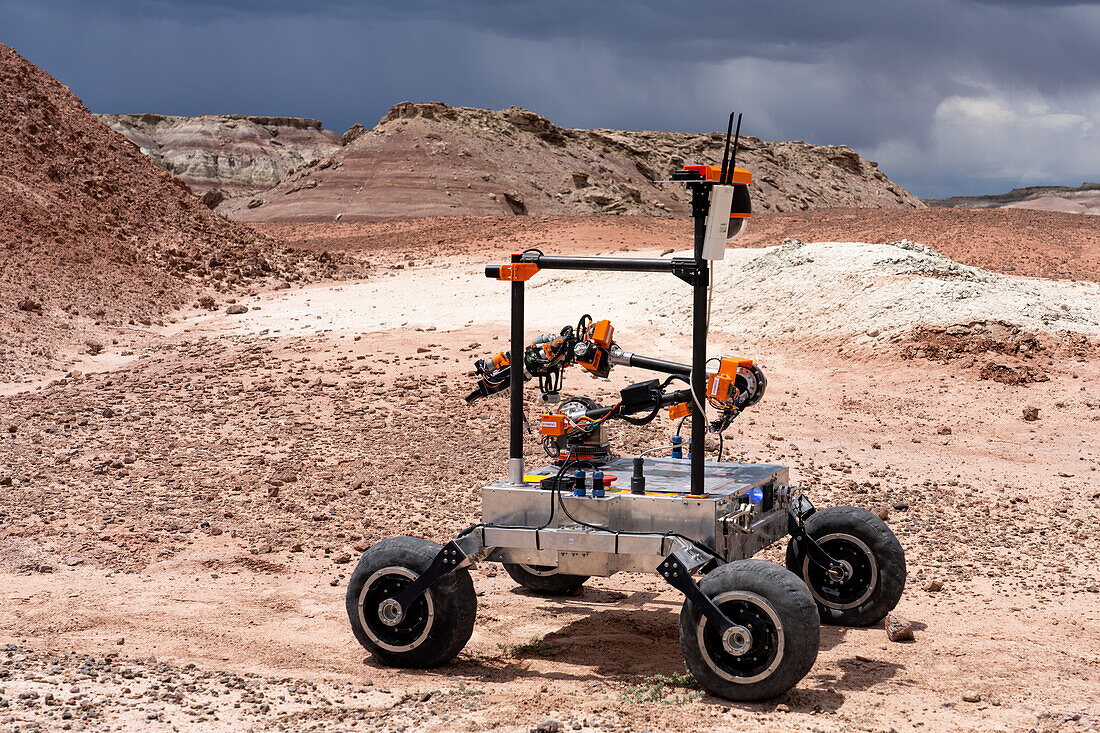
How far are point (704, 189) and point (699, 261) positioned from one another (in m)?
0.37

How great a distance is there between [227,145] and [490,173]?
7844cm

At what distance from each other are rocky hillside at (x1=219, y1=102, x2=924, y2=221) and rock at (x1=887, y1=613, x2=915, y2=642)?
4731 centimetres

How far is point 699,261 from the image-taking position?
223 inches

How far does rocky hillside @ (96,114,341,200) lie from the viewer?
12338 centimetres

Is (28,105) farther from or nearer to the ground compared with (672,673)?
farther from the ground

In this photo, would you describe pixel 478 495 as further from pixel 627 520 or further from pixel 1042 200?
pixel 1042 200

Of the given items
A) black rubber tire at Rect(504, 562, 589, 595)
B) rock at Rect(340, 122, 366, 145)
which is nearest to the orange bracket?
black rubber tire at Rect(504, 562, 589, 595)

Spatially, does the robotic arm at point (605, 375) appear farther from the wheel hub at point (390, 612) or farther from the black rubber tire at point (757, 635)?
the wheel hub at point (390, 612)

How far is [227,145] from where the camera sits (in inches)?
5138

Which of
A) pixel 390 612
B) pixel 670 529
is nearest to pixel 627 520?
pixel 670 529

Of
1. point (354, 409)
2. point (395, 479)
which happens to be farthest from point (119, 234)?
point (395, 479)

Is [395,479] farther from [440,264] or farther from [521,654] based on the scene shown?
[440,264]

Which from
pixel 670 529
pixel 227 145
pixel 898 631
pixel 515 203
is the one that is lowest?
pixel 898 631

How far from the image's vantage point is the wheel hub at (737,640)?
535cm
